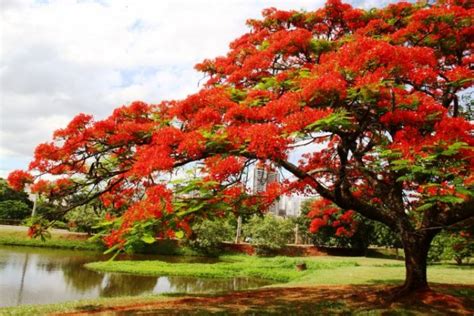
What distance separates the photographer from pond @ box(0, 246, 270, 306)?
15.6 metres

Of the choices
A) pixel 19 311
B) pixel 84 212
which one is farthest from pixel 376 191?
pixel 84 212

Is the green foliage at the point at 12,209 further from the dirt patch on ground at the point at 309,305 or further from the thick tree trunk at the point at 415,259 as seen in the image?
the thick tree trunk at the point at 415,259

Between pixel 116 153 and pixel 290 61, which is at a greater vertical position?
pixel 290 61

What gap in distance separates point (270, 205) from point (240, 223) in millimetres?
34601

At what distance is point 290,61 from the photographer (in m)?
10.4

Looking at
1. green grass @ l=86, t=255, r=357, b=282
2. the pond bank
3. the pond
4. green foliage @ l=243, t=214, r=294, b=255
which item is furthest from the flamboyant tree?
green foliage @ l=243, t=214, r=294, b=255

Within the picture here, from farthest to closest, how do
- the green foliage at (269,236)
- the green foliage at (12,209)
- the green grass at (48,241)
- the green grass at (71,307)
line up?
the green foliage at (12,209)
the green foliage at (269,236)
the green grass at (48,241)
the green grass at (71,307)

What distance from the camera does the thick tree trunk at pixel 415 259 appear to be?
383 inches

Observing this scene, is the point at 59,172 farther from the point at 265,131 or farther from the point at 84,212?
the point at 84,212

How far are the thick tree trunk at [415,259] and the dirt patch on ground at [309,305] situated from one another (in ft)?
0.84

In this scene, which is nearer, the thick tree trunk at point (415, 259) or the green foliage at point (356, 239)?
the thick tree trunk at point (415, 259)

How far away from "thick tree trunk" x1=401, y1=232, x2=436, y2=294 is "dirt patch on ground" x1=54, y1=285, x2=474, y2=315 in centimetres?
26

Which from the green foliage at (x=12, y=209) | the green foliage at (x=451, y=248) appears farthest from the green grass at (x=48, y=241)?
the green foliage at (x=451, y=248)

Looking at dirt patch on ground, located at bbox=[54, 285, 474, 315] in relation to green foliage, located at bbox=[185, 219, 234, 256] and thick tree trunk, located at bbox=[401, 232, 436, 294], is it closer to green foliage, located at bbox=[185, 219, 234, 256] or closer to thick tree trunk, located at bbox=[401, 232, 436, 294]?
thick tree trunk, located at bbox=[401, 232, 436, 294]
